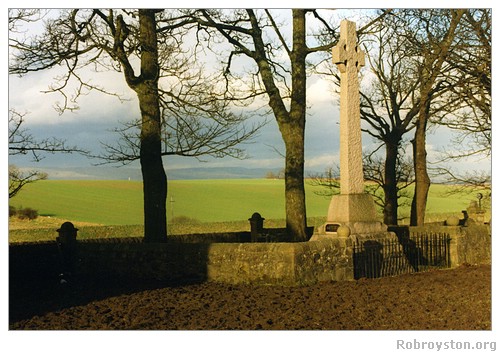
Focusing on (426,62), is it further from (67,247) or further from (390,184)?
(67,247)

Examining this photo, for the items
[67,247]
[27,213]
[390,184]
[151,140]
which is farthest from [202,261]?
[390,184]

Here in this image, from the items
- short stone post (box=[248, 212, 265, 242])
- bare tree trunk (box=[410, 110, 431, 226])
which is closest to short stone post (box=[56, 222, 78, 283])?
short stone post (box=[248, 212, 265, 242])

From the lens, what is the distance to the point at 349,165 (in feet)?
52.5

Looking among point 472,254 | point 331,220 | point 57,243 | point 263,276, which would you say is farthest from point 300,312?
point 472,254

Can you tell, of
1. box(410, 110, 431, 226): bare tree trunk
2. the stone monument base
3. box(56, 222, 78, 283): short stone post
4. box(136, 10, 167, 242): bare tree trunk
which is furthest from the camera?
box(410, 110, 431, 226): bare tree trunk

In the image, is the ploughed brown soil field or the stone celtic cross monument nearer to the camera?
the ploughed brown soil field

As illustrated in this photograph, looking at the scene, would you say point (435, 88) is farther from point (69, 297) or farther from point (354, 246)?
point (69, 297)

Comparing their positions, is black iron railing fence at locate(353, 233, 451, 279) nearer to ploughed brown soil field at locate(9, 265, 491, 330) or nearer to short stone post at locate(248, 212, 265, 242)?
ploughed brown soil field at locate(9, 265, 491, 330)

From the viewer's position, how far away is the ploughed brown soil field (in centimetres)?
1052

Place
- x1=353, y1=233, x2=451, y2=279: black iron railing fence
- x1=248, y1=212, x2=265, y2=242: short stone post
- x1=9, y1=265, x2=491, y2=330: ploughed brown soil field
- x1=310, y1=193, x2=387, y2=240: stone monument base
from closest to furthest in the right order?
x1=9, y1=265, x2=491, y2=330: ploughed brown soil field → x1=353, y1=233, x2=451, y2=279: black iron railing fence → x1=310, y1=193, x2=387, y2=240: stone monument base → x1=248, y1=212, x2=265, y2=242: short stone post

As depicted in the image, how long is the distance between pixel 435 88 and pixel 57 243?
1348 centimetres

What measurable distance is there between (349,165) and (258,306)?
5.38 meters

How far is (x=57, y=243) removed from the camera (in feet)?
58.1

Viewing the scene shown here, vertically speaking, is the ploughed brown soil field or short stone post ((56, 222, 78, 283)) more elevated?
short stone post ((56, 222, 78, 283))
